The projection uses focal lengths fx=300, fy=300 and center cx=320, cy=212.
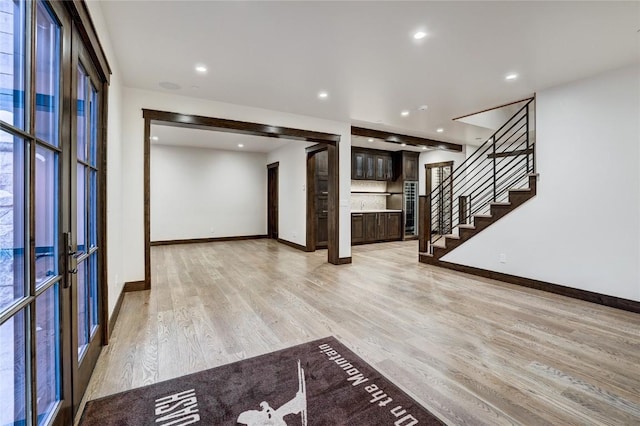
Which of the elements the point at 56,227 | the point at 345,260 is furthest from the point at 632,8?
the point at 345,260

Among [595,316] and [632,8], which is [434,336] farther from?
[632,8]

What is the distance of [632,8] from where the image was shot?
2.34m

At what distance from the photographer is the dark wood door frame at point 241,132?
3.99 meters

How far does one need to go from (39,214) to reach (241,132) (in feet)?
11.8

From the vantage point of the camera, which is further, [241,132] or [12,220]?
[241,132]

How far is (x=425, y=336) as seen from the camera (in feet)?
8.70

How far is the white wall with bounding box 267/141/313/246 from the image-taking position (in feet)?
23.3

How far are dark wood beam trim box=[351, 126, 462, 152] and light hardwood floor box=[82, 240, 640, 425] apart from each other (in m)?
2.92

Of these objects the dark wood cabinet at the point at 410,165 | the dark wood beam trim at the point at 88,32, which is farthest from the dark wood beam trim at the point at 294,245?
the dark wood beam trim at the point at 88,32

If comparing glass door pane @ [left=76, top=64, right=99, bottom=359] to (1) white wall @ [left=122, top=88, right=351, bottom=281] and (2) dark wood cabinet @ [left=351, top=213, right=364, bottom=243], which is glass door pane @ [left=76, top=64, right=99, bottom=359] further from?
(2) dark wood cabinet @ [left=351, top=213, right=364, bottom=243]

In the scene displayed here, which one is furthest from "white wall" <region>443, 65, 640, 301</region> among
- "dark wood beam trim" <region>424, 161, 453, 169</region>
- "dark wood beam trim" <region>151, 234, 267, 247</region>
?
"dark wood beam trim" <region>151, 234, 267, 247</region>

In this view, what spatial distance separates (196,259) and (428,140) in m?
5.92

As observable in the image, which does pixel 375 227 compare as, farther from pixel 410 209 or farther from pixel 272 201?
pixel 272 201

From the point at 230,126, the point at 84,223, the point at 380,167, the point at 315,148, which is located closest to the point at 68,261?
the point at 84,223
